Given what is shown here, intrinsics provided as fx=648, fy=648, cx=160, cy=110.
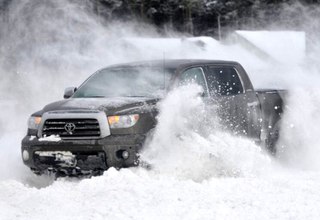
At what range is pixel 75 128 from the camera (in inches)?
286

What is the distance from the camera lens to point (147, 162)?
714cm

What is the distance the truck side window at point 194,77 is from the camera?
804 centimetres

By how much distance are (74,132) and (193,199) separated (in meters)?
1.62

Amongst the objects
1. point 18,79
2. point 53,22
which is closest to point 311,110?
point 18,79

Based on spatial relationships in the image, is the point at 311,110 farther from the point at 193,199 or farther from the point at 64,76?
the point at 64,76

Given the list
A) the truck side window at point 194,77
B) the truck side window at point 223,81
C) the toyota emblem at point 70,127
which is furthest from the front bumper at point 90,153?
the truck side window at point 223,81

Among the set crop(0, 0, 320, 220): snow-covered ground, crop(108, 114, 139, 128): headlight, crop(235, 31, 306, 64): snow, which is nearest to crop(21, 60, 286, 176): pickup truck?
crop(108, 114, 139, 128): headlight

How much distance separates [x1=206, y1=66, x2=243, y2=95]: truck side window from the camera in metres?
8.40

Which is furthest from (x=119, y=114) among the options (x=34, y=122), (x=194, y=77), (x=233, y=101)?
(x=233, y=101)

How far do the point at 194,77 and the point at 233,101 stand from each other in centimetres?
65

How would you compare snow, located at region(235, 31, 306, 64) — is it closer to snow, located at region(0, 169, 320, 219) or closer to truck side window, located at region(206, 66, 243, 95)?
truck side window, located at region(206, 66, 243, 95)

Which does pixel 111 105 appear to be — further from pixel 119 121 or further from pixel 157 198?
pixel 157 198

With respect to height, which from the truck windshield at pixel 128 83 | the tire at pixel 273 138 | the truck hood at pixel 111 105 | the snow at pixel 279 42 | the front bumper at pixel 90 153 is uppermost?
the truck windshield at pixel 128 83

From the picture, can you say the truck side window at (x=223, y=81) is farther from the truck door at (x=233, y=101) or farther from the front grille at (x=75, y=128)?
the front grille at (x=75, y=128)
